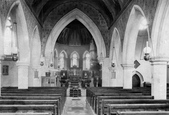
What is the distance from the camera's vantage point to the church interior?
7.57 m

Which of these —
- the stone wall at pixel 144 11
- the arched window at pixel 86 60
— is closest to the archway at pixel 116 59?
the stone wall at pixel 144 11

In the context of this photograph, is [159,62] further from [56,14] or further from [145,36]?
[56,14]

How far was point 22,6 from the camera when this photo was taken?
1129 centimetres

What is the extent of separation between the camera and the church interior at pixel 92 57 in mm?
7574

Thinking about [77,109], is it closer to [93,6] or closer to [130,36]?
[130,36]

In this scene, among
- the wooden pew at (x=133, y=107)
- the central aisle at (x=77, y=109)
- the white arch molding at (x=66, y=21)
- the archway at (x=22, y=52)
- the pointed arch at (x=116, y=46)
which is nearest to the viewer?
the wooden pew at (x=133, y=107)

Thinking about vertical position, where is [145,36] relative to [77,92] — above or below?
above

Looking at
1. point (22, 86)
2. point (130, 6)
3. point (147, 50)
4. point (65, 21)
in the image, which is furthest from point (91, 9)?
point (147, 50)

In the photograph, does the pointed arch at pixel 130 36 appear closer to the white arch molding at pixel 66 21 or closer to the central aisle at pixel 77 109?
the central aisle at pixel 77 109

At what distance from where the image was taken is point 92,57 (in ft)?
92.3

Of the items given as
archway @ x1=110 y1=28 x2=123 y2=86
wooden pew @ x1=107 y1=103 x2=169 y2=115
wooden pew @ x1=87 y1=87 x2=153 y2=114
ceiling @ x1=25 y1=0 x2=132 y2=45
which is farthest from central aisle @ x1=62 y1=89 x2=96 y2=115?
ceiling @ x1=25 y1=0 x2=132 y2=45

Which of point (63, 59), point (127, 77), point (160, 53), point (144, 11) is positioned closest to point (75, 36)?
point (63, 59)

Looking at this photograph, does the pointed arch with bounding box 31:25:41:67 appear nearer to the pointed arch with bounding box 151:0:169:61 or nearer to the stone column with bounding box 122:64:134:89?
the stone column with bounding box 122:64:134:89

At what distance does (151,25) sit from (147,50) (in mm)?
1324
